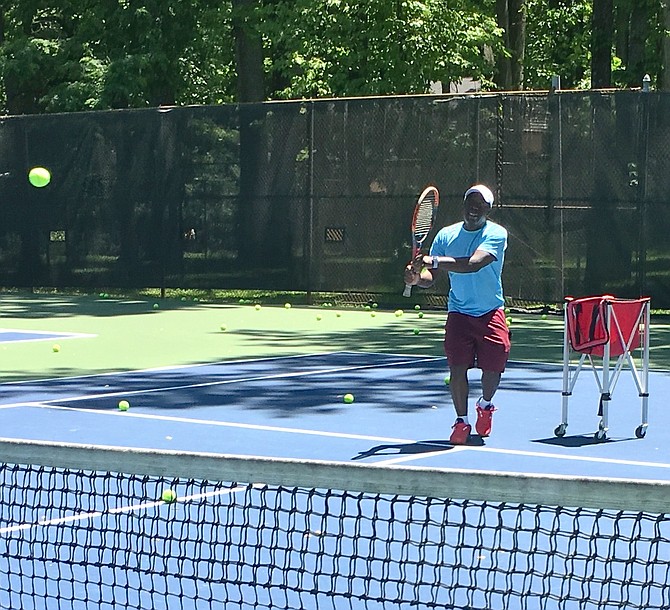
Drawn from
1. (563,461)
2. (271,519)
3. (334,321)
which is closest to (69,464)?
(271,519)

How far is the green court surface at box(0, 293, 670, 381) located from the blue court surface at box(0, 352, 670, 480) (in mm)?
822

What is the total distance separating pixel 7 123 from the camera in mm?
21812

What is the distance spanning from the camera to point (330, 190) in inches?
739

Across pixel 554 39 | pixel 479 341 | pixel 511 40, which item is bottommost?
pixel 479 341

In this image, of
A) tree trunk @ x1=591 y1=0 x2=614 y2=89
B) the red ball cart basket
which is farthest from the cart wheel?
tree trunk @ x1=591 y1=0 x2=614 y2=89

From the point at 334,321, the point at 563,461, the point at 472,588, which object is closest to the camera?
the point at 472,588

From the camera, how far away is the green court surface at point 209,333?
13.4 metres

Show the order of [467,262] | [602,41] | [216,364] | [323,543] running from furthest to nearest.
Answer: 1. [602,41]
2. [216,364]
3. [467,262]
4. [323,543]

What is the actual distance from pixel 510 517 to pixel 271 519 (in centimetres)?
105

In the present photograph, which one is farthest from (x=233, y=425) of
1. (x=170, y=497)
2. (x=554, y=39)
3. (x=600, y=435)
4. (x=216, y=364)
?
(x=554, y=39)

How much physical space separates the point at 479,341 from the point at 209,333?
24.7 feet

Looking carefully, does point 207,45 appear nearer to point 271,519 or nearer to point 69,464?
point 271,519

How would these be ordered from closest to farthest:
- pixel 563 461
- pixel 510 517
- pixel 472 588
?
pixel 472 588 < pixel 510 517 < pixel 563 461

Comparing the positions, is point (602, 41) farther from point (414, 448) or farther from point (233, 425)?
point (414, 448)
